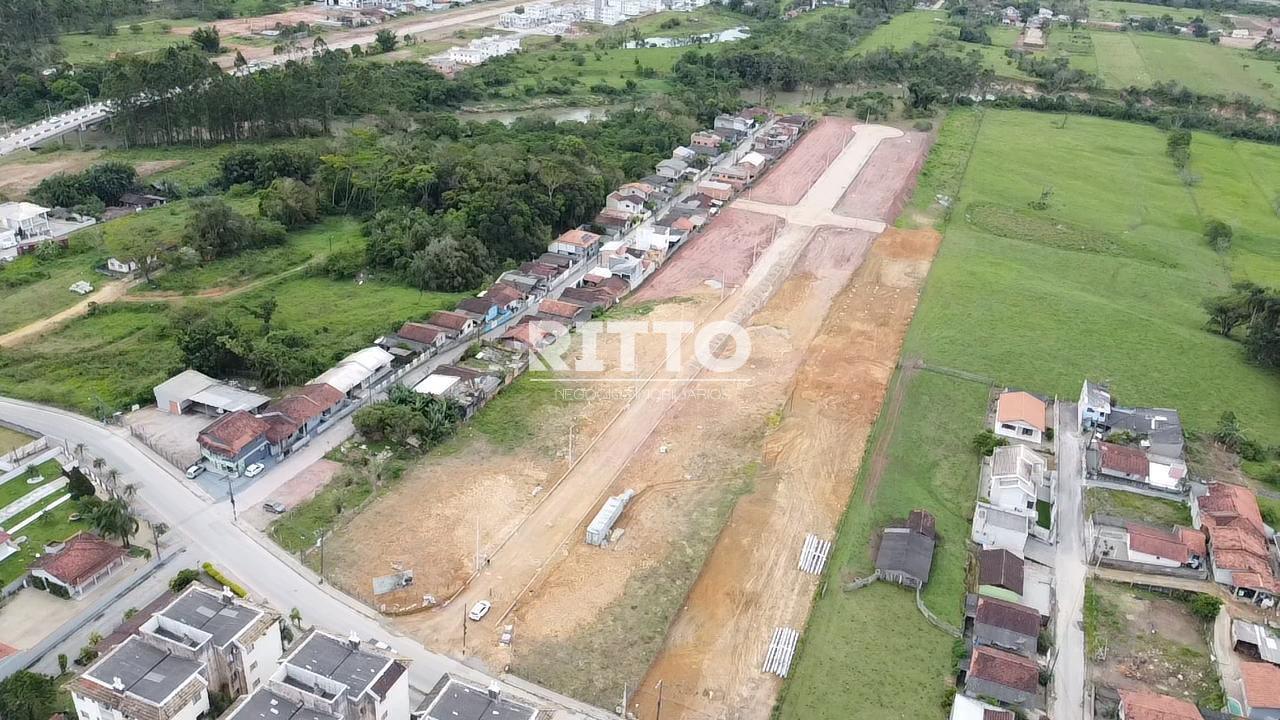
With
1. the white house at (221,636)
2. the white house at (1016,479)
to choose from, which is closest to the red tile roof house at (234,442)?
the white house at (221,636)

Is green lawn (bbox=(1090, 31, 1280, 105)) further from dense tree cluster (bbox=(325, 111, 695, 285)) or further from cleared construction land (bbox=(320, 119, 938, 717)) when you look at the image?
cleared construction land (bbox=(320, 119, 938, 717))

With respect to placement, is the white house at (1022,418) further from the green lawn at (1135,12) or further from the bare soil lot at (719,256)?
→ the green lawn at (1135,12)

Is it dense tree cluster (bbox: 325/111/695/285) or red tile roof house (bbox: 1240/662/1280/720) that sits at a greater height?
dense tree cluster (bbox: 325/111/695/285)

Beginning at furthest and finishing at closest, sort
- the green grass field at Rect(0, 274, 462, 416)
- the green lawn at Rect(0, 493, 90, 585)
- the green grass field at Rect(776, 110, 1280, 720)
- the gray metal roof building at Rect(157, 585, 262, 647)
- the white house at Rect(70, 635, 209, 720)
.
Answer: the green grass field at Rect(0, 274, 462, 416)
the green lawn at Rect(0, 493, 90, 585)
the green grass field at Rect(776, 110, 1280, 720)
the gray metal roof building at Rect(157, 585, 262, 647)
the white house at Rect(70, 635, 209, 720)

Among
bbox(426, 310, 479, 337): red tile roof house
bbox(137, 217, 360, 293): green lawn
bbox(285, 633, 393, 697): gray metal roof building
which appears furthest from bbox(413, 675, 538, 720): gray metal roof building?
bbox(137, 217, 360, 293): green lawn

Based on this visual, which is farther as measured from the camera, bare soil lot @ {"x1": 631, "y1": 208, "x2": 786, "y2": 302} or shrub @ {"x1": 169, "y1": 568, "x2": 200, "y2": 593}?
bare soil lot @ {"x1": 631, "y1": 208, "x2": 786, "y2": 302}

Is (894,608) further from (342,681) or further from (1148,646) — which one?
(342,681)
